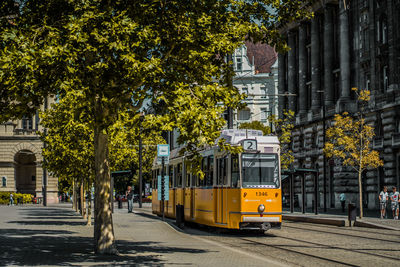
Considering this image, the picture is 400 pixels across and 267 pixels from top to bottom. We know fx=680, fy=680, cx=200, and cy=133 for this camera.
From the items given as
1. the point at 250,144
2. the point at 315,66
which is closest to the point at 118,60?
the point at 250,144

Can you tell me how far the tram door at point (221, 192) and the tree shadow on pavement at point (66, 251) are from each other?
491cm

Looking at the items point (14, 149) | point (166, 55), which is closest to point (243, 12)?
point (166, 55)

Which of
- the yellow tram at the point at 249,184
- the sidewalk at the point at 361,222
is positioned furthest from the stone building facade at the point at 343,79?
the yellow tram at the point at 249,184

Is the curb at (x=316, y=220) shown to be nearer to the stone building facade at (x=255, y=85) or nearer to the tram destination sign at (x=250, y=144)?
the tram destination sign at (x=250, y=144)

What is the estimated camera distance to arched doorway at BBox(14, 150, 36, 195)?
89.1 meters

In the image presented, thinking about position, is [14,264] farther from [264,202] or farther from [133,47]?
[264,202]

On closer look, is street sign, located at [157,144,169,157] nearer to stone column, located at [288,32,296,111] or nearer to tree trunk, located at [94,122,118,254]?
tree trunk, located at [94,122,118,254]

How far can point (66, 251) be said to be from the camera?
51.8 feet

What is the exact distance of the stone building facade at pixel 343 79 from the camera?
162 feet

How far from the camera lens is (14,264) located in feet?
42.4

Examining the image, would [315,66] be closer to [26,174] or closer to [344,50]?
[344,50]

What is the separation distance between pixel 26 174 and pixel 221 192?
235 feet

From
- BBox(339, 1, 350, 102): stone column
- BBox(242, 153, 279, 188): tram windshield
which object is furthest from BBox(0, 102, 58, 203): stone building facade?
BBox(242, 153, 279, 188): tram windshield

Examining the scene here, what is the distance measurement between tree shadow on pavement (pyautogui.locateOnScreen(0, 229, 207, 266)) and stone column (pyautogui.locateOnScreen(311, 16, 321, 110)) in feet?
153
